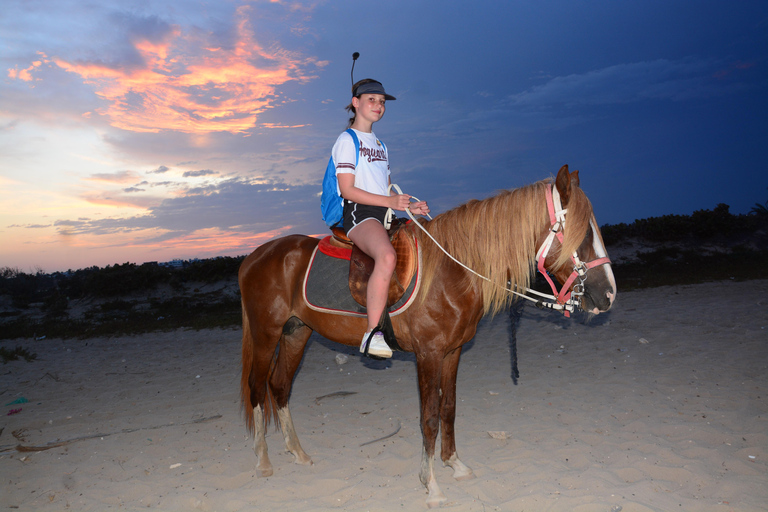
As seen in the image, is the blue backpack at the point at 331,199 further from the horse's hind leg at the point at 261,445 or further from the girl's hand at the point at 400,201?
the horse's hind leg at the point at 261,445

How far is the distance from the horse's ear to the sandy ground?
2077mm

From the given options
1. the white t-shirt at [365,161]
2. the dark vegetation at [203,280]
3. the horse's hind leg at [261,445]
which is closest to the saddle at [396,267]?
the white t-shirt at [365,161]

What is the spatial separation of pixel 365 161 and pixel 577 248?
159cm

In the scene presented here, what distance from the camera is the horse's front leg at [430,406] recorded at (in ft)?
9.56

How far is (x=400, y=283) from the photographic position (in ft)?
9.68

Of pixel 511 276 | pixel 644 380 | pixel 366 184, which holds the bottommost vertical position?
pixel 644 380

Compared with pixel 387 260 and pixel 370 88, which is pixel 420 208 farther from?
pixel 370 88

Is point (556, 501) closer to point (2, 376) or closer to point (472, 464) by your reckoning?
point (472, 464)

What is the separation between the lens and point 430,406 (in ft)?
9.65

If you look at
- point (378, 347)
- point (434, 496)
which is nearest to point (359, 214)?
point (378, 347)

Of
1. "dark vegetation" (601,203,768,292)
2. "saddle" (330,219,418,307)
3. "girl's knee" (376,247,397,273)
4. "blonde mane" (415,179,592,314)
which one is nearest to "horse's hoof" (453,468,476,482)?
"blonde mane" (415,179,592,314)

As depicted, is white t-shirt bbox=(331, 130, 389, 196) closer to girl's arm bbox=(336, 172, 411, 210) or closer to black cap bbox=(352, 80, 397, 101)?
girl's arm bbox=(336, 172, 411, 210)

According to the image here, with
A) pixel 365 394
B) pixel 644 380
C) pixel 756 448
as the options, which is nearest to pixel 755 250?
pixel 644 380

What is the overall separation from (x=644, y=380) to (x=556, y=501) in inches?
116
